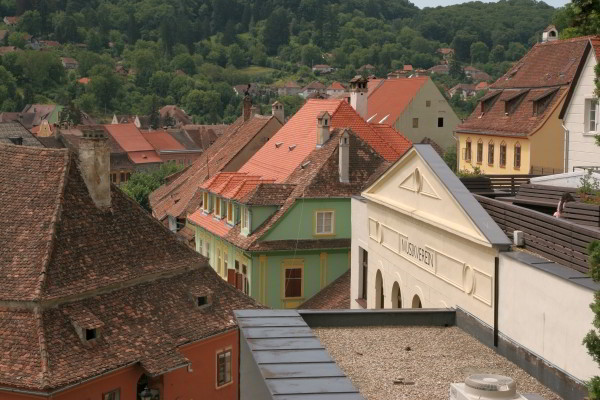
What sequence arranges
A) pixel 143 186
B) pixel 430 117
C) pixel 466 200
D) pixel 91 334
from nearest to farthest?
1. pixel 466 200
2. pixel 91 334
3. pixel 430 117
4. pixel 143 186

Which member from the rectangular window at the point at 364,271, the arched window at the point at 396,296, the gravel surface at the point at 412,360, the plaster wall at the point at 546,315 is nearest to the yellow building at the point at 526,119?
the rectangular window at the point at 364,271

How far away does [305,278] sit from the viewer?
36.6 metres

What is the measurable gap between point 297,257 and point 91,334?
10735mm

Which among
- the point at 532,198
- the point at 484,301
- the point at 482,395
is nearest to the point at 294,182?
the point at 532,198

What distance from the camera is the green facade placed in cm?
3619

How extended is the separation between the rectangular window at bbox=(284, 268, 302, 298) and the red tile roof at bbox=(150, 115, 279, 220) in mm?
12514

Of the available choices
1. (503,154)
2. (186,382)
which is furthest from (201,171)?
(186,382)

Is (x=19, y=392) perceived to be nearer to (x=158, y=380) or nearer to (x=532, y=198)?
(x=158, y=380)

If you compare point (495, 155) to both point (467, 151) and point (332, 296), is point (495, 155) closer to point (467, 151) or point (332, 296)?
point (467, 151)

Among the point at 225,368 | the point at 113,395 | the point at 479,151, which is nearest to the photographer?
the point at 113,395

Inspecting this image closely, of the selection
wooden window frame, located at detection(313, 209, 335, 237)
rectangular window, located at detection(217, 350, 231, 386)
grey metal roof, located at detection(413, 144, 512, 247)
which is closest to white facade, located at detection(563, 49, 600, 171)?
wooden window frame, located at detection(313, 209, 335, 237)

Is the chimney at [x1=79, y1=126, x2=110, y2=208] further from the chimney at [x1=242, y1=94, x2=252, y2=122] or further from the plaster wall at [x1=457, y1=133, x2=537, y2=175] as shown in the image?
the chimney at [x1=242, y1=94, x2=252, y2=122]

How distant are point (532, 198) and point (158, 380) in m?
13.7

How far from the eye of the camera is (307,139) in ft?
134
